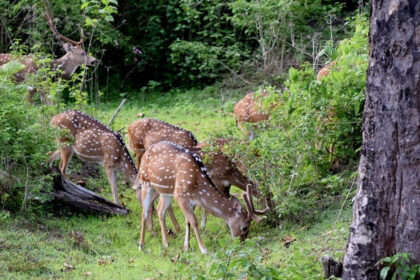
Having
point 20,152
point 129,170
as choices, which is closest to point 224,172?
point 129,170

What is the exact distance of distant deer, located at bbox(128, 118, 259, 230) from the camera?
984 centimetres

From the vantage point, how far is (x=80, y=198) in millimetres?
9672

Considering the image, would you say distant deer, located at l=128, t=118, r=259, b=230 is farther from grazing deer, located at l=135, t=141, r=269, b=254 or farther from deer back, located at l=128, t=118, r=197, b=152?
grazing deer, located at l=135, t=141, r=269, b=254

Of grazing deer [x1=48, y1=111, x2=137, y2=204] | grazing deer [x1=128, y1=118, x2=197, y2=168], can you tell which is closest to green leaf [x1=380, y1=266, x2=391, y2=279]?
grazing deer [x1=128, y1=118, x2=197, y2=168]

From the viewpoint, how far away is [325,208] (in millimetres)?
8773

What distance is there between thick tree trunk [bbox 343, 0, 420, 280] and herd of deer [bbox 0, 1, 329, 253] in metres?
2.89

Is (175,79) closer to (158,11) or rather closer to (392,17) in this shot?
(158,11)

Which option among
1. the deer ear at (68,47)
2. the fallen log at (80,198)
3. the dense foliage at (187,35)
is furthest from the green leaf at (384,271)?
the deer ear at (68,47)

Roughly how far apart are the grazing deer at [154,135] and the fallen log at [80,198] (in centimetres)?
133

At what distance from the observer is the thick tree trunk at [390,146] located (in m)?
5.13

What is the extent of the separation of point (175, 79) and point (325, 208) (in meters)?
9.50

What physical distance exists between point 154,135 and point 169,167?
196cm

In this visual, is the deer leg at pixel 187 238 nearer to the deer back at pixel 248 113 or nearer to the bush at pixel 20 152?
the bush at pixel 20 152

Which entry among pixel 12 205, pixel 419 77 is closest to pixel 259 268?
pixel 419 77
